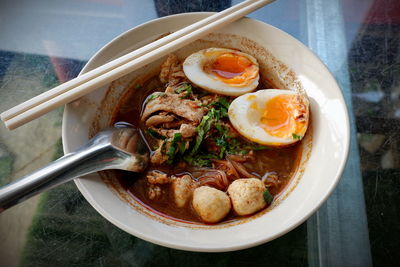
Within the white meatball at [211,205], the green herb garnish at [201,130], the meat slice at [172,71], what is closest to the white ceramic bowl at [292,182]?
the white meatball at [211,205]

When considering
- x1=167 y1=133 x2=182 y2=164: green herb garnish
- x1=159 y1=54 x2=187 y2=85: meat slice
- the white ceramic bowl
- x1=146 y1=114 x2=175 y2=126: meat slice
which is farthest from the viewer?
x1=159 y1=54 x2=187 y2=85: meat slice

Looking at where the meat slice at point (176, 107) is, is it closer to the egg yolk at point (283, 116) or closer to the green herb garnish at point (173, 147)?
the green herb garnish at point (173, 147)

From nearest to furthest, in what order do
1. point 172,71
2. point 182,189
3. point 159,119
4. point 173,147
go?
1. point 182,189
2. point 173,147
3. point 159,119
4. point 172,71

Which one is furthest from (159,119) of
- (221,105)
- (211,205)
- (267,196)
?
(267,196)

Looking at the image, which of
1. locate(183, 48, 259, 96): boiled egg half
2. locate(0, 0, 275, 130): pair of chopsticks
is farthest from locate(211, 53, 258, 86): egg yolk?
locate(0, 0, 275, 130): pair of chopsticks

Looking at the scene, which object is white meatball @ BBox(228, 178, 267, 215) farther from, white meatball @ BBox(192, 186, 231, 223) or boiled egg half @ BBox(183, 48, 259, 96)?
boiled egg half @ BBox(183, 48, 259, 96)

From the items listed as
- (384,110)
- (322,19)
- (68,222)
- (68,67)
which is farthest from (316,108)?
(68,67)

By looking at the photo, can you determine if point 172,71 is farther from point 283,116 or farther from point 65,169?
point 65,169
